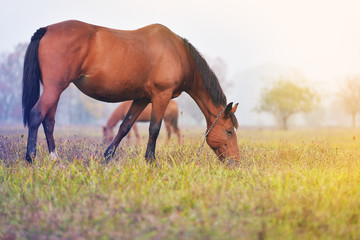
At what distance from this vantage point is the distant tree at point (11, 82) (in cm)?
3633

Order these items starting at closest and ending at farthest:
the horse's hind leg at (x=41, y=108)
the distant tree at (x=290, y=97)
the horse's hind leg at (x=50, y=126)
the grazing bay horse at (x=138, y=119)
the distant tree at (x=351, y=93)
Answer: the horse's hind leg at (x=41, y=108) < the horse's hind leg at (x=50, y=126) < the grazing bay horse at (x=138, y=119) < the distant tree at (x=290, y=97) < the distant tree at (x=351, y=93)

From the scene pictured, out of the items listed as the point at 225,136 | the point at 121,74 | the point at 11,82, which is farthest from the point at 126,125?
the point at 11,82

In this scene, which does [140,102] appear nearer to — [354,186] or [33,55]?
[33,55]

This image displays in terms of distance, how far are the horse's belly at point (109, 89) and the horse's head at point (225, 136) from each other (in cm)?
154

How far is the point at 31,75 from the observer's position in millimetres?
5512

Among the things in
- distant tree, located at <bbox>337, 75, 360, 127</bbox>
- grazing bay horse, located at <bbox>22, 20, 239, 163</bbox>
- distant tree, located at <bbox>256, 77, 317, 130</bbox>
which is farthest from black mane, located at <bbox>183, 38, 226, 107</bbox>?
distant tree, located at <bbox>337, 75, 360, 127</bbox>

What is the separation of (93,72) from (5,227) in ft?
9.52

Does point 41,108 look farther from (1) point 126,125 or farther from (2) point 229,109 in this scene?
(2) point 229,109

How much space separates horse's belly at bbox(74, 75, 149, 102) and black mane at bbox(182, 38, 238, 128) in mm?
1173

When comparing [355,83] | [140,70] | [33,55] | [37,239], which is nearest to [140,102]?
[140,70]

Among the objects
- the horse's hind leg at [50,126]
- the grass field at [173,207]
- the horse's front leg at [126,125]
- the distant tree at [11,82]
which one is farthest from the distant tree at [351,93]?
the horse's hind leg at [50,126]

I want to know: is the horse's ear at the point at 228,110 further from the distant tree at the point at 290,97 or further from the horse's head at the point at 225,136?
the distant tree at the point at 290,97

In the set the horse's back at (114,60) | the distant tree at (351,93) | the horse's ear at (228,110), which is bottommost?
the distant tree at (351,93)

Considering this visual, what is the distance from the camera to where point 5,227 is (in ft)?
10.8
